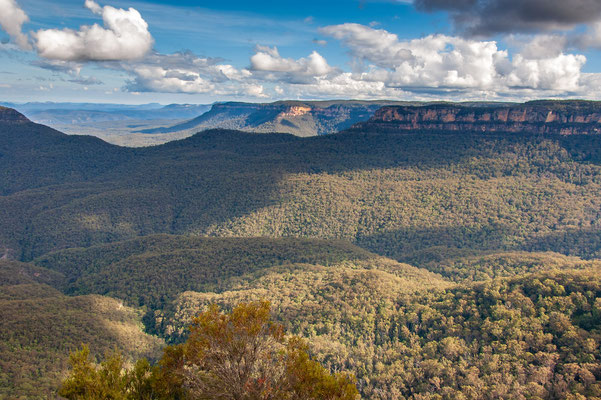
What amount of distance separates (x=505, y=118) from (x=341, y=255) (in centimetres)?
11576

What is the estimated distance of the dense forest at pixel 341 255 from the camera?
46.8 m

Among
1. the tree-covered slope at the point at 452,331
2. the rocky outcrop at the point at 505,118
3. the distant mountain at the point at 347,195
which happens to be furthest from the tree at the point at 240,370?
the rocky outcrop at the point at 505,118

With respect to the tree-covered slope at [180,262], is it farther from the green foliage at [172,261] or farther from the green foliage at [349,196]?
the green foliage at [349,196]

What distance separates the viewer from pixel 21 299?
6981 cm

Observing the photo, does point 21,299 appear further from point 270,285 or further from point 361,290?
point 361,290

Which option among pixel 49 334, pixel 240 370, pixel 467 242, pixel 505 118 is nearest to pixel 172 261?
pixel 49 334

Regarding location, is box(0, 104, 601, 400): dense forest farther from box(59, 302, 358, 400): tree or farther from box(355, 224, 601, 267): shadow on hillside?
box(59, 302, 358, 400): tree

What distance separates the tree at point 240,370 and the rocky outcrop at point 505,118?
17574 centimetres

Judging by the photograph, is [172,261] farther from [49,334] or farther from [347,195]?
[347,195]

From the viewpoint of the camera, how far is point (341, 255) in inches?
3922

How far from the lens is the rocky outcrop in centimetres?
15088

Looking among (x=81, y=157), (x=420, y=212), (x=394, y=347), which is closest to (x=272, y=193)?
(x=420, y=212)

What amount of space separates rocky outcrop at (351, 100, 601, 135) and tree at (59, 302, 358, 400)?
577ft

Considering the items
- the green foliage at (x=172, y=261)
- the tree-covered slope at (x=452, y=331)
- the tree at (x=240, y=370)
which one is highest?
the tree at (x=240, y=370)
